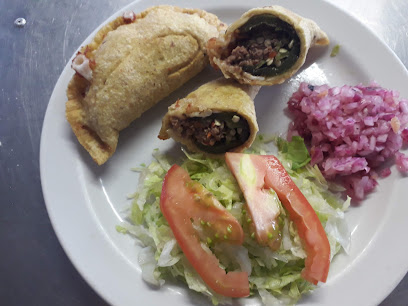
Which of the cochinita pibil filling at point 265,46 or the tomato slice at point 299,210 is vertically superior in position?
the cochinita pibil filling at point 265,46

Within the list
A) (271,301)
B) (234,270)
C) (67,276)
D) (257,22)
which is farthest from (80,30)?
(271,301)

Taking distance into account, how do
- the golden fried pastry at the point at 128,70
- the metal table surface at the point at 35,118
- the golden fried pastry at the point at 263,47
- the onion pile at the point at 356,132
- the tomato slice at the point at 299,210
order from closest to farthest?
the tomato slice at the point at 299,210
the golden fried pastry at the point at 263,47
the onion pile at the point at 356,132
the golden fried pastry at the point at 128,70
the metal table surface at the point at 35,118

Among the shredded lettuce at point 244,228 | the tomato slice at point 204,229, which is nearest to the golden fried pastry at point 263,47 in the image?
the shredded lettuce at point 244,228

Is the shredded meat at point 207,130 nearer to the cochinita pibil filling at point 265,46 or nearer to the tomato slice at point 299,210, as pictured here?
the tomato slice at point 299,210

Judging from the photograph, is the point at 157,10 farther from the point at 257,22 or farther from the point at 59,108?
the point at 59,108

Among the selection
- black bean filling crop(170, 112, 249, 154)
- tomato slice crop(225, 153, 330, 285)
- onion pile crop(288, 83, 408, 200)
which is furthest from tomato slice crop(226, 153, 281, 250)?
onion pile crop(288, 83, 408, 200)

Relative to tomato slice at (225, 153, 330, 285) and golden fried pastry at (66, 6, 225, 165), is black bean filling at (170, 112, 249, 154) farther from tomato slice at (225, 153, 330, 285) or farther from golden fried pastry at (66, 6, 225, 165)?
golden fried pastry at (66, 6, 225, 165)
